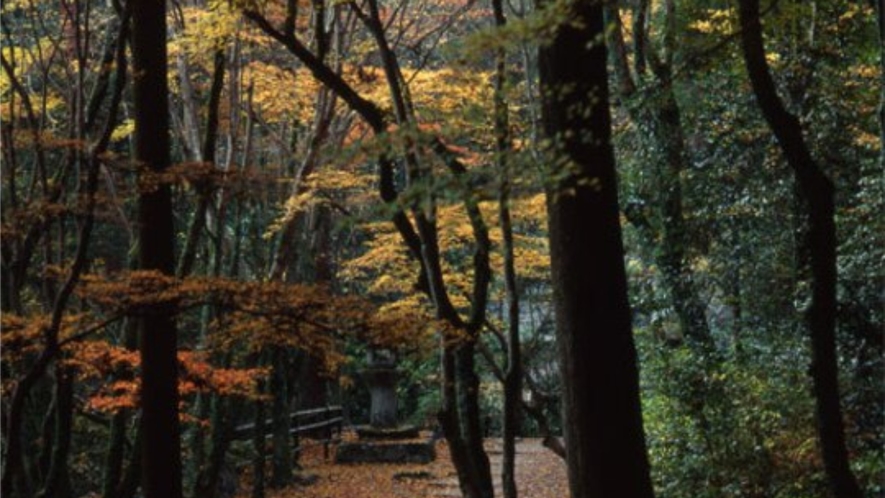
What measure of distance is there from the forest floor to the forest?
5.8 inches

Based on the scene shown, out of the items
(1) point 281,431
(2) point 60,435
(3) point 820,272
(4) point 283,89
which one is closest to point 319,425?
(1) point 281,431

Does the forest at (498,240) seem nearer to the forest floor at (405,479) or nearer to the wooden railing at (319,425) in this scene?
the forest floor at (405,479)

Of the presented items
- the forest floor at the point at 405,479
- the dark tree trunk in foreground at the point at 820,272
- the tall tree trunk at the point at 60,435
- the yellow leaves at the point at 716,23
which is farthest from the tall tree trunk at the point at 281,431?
the dark tree trunk in foreground at the point at 820,272

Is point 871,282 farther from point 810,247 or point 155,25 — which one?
point 155,25

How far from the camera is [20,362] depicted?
893cm

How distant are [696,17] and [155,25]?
656cm

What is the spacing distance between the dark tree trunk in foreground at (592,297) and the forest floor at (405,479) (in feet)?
31.8

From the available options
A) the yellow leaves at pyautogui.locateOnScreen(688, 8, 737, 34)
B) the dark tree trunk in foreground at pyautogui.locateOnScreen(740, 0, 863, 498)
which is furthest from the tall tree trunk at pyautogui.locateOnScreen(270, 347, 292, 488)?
the dark tree trunk in foreground at pyautogui.locateOnScreen(740, 0, 863, 498)

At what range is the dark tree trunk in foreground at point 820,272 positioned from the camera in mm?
4828

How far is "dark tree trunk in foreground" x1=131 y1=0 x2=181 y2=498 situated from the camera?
6188mm

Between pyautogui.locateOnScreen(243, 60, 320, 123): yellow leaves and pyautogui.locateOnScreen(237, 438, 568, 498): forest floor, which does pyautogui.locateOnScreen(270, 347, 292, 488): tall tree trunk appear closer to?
pyautogui.locateOnScreen(237, 438, 568, 498): forest floor

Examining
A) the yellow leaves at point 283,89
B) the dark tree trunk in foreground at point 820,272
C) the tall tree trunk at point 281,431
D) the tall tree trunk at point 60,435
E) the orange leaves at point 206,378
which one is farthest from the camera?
the tall tree trunk at point 281,431

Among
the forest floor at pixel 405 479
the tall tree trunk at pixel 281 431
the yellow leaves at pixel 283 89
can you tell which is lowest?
the forest floor at pixel 405 479

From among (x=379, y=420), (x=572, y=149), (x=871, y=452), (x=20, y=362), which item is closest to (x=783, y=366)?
(x=871, y=452)
